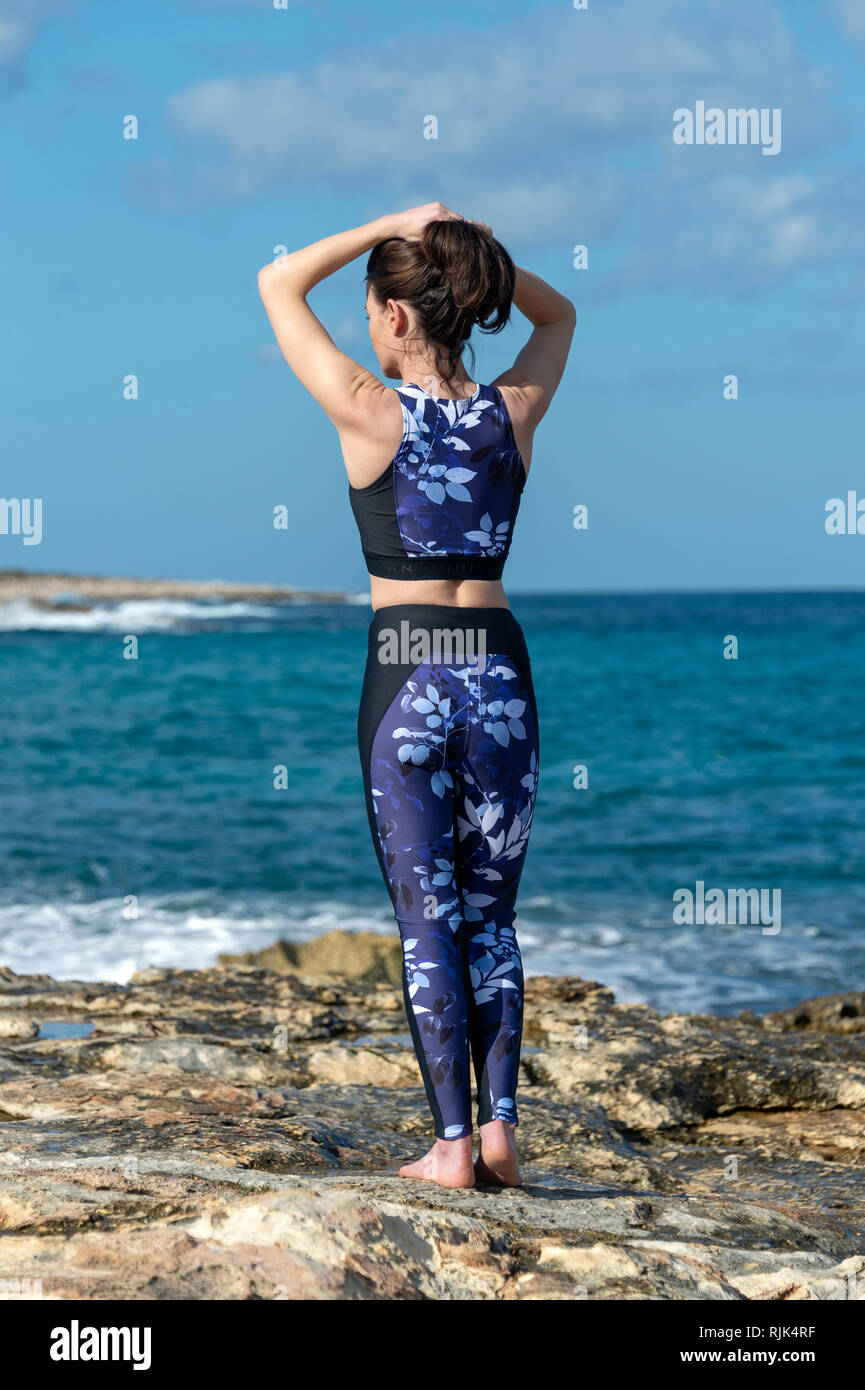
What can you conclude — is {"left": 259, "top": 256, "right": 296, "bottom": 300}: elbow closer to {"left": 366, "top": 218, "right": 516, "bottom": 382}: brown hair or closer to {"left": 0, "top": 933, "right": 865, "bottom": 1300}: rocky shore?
{"left": 366, "top": 218, "right": 516, "bottom": 382}: brown hair

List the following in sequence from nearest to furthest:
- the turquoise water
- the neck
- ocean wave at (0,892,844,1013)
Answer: the neck → ocean wave at (0,892,844,1013) → the turquoise water

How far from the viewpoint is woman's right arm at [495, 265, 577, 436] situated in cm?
296

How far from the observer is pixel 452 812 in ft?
9.27

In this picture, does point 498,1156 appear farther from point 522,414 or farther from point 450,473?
point 522,414

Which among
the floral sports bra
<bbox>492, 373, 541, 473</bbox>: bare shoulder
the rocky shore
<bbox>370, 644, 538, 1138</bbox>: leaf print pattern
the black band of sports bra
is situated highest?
<bbox>492, 373, 541, 473</bbox>: bare shoulder

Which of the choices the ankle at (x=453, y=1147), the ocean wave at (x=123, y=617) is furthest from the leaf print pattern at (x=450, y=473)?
the ocean wave at (x=123, y=617)

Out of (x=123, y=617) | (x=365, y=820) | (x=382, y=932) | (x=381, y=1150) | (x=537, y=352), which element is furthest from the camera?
(x=123, y=617)

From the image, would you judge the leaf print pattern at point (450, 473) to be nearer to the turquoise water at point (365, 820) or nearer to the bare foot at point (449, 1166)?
the bare foot at point (449, 1166)

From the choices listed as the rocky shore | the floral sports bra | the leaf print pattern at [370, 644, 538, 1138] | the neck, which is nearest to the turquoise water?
the rocky shore

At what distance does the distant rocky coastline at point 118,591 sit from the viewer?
2510 inches

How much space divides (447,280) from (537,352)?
Result: 392mm

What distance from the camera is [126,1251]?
6.98 feet

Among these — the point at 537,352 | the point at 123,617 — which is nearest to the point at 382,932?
the point at 537,352
